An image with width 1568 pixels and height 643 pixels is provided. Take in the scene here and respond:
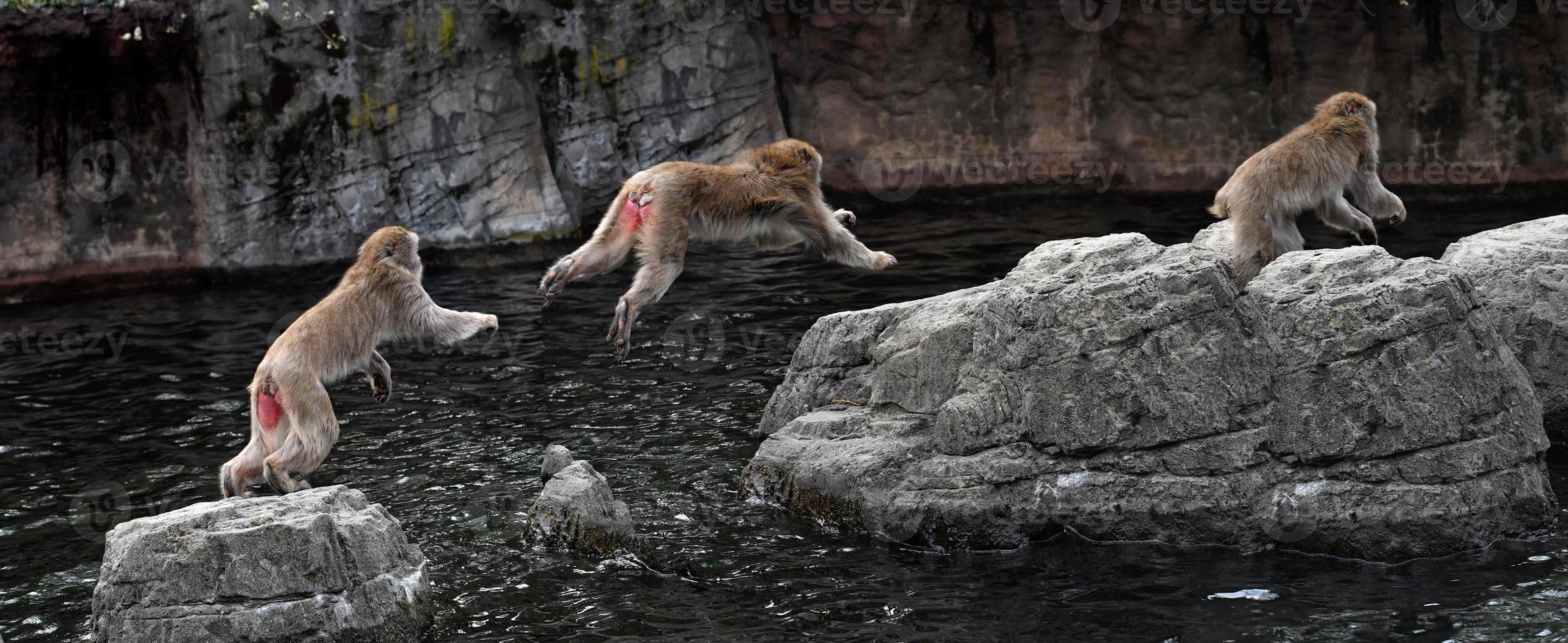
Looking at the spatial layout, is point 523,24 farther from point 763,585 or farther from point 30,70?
point 763,585

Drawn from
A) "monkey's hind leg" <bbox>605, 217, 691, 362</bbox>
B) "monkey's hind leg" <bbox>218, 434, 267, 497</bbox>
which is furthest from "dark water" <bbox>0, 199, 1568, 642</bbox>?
"monkey's hind leg" <bbox>605, 217, 691, 362</bbox>

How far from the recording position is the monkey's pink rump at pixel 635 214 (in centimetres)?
875

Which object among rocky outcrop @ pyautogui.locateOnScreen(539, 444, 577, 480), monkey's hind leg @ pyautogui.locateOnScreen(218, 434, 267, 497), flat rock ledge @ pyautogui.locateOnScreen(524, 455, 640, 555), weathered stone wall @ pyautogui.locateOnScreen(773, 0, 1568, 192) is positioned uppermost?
weathered stone wall @ pyautogui.locateOnScreen(773, 0, 1568, 192)

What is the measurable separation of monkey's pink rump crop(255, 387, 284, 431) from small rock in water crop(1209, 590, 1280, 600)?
15.8 feet

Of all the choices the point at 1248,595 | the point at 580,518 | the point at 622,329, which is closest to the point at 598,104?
the point at 622,329

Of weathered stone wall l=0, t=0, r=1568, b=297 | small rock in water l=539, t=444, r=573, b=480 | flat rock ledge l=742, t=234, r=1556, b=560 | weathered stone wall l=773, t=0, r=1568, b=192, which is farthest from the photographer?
weathered stone wall l=773, t=0, r=1568, b=192

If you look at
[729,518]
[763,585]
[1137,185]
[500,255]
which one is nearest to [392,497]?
[729,518]

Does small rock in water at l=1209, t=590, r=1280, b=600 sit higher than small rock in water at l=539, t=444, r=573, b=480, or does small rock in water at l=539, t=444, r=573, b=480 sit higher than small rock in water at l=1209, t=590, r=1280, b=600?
small rock in water at l=539, t=444, r=573, b=480

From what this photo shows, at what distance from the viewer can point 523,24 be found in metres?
16.3

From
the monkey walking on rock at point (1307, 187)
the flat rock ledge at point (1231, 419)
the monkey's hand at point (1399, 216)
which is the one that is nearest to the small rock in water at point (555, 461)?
the flat rock ledge at point (1231, 419)

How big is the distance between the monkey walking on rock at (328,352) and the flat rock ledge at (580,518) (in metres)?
1.13

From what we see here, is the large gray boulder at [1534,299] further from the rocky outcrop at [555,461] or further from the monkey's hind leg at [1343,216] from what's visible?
the rocky outcrop at [555,461]

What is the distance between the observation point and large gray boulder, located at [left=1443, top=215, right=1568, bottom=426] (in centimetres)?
838

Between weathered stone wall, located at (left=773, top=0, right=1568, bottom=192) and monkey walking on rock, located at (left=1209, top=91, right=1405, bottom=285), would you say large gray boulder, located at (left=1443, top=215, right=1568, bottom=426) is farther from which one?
weathered stone wall, located at (left=773, top=0, right=1568, bottom=192)
